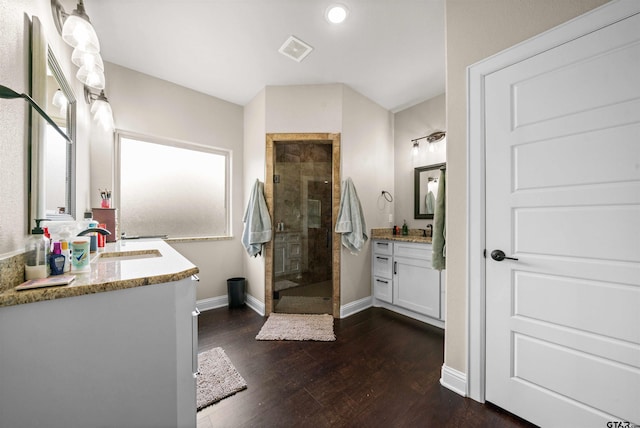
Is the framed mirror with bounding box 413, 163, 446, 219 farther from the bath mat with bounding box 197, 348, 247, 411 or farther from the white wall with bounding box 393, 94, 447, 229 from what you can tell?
the bath mat with bounding box 197, 348, 247, 411

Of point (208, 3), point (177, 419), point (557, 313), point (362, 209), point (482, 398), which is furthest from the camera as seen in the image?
point (362, 209)

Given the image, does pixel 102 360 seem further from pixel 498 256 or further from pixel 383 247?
pixel 383 247

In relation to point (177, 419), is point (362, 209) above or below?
above

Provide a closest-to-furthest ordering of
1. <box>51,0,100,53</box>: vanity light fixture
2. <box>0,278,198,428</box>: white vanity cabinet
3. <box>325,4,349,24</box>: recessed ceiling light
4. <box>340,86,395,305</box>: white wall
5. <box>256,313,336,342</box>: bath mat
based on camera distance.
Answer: <box>0,278,198,428</box>: white vanity cabinet < <box>51,0,100,53</box>: vanity light fixture < <box>325,4,349,24</box>: recessed ceiling light < <box>256,313,336,342</box>: bath mat < <box>340,86,395,305</box>: white wall

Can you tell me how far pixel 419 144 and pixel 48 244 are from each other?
3353 millimetres

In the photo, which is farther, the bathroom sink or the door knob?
the bathroom sink

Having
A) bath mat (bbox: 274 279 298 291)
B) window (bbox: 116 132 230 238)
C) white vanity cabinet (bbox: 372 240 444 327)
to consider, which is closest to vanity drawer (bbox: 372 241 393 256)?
white vanity cabinet (bbox: 372 240 444 327)

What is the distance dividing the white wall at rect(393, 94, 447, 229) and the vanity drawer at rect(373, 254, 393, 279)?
62 centimetres

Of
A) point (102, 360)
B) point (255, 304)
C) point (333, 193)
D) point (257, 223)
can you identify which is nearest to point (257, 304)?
point (255, 304)

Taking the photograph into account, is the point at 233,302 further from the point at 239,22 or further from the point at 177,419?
the point at 239,22

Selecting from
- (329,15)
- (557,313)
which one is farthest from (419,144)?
(557,313)

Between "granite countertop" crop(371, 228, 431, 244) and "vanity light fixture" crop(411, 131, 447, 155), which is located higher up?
"vanity light fixture" crop(411, 131, 447, 155)

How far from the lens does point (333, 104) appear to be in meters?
2.70

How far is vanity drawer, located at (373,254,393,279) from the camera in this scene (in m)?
2.81
